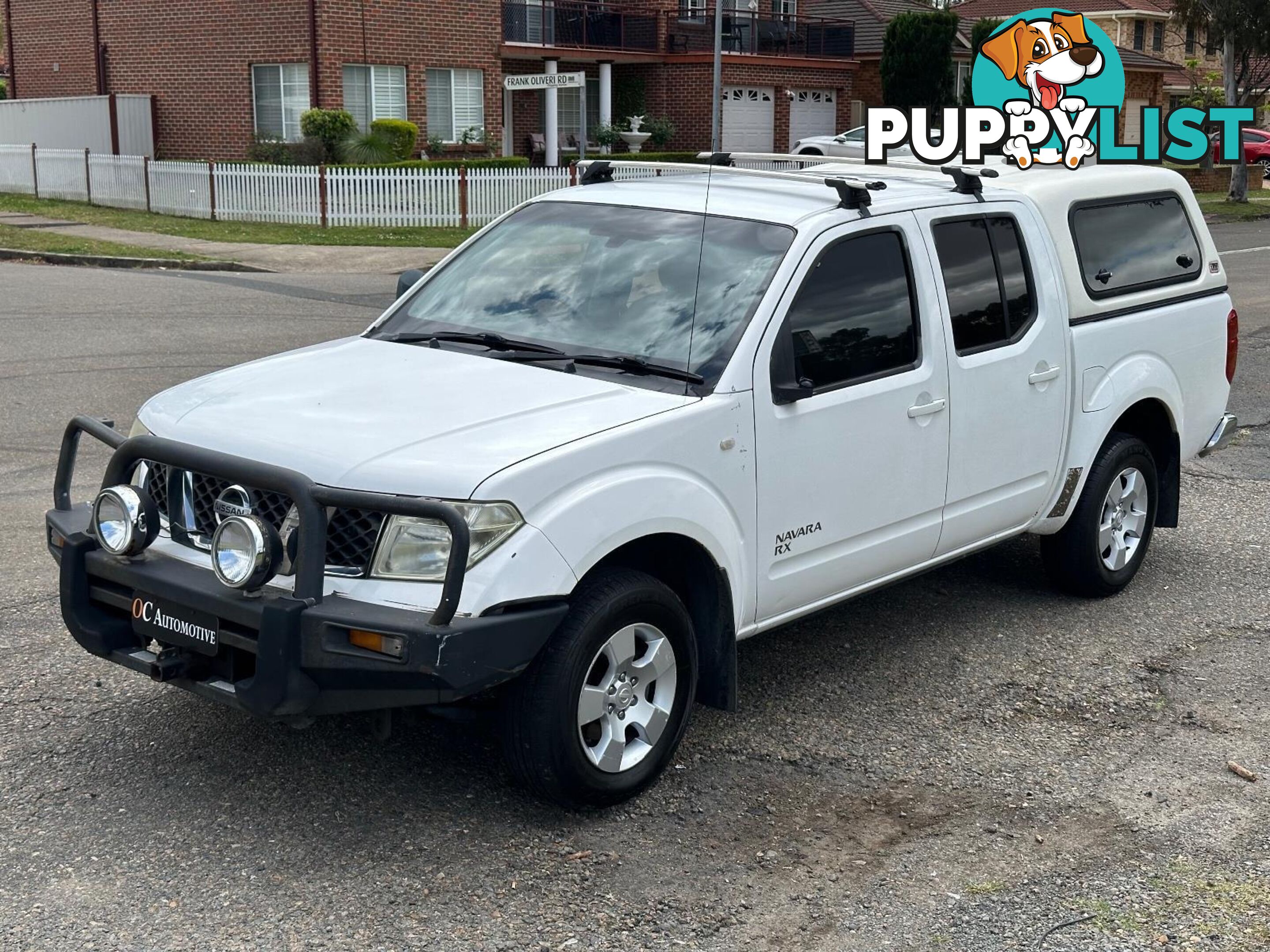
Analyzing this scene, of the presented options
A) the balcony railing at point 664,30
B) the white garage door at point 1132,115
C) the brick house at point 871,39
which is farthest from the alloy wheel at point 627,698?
the white garage door at point 1132,115

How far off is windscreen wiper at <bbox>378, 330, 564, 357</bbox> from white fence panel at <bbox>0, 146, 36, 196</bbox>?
2504 cm

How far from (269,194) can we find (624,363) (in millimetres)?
20601

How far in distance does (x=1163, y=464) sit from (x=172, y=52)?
28920 millimetres

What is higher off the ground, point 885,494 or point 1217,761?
point 885,494

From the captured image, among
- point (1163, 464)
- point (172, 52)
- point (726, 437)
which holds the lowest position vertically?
point (1163, 464)

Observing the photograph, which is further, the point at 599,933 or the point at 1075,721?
the point at 1075,721

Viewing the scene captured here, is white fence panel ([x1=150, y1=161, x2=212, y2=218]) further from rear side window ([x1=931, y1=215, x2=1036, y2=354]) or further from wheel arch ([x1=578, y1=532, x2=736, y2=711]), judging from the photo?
wheel arch ([x1=578, y1=532, x2=736, y2=711])

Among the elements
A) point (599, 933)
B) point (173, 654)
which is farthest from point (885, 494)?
point (173, 654)

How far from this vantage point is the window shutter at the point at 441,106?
105ft

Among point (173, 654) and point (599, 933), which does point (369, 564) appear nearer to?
point (173, 654)

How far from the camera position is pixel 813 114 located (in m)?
43.7

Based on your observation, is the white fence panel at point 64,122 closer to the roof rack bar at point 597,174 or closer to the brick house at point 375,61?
the brick house at point 375,61

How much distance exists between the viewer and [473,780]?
462 centimetres

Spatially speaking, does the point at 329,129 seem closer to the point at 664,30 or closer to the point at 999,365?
the point at 664,30
